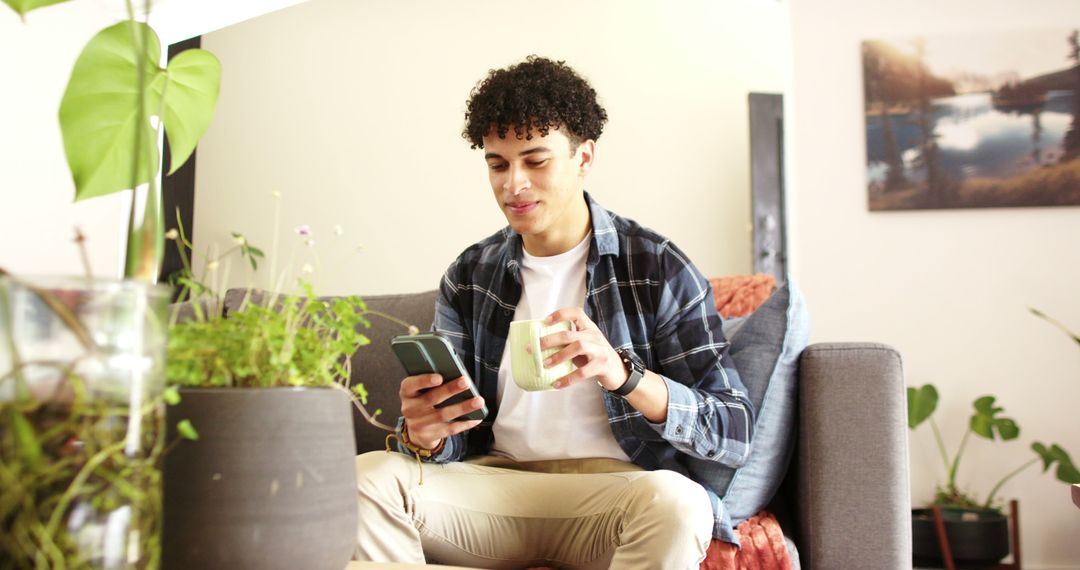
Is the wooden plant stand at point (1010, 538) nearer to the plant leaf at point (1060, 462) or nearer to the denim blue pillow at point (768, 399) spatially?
the plant leaf at point (1060, 462)

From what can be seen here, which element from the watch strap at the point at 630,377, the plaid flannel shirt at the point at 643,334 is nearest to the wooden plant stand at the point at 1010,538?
the plaid flannel shirt at the point at 643,334

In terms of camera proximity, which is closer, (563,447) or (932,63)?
(563,447)

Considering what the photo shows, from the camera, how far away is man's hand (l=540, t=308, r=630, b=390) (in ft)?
4.47

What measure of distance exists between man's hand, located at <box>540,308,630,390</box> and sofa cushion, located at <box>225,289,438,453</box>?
0.90m

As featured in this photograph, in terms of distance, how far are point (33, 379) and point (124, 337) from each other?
57mm

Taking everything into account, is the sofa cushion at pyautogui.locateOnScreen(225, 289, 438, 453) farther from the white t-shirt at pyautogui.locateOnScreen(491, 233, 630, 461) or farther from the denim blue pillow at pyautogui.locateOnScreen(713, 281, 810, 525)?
the denim blue pillow at pyautogui.locateOnScreen(713, 281, 810, 525)

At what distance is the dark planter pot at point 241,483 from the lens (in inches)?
28.6

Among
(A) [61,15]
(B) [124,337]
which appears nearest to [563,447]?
(B) [124,337]

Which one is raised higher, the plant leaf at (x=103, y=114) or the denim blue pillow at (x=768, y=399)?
the plant leaf at (x=103, y=114)

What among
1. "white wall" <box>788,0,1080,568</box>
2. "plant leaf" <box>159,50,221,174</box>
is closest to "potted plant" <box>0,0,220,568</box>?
"plant leaf" <box>159,50,221,174</box>

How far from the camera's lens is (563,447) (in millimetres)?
1723

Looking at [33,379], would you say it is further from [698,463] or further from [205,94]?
[698,463]

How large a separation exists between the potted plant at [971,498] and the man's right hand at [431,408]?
202 centimetres

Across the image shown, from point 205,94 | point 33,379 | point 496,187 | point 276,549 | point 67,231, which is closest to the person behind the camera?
point 33,379
